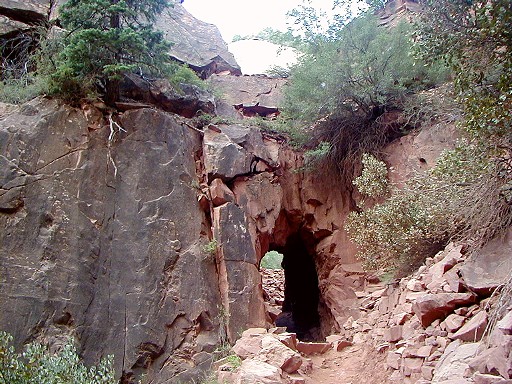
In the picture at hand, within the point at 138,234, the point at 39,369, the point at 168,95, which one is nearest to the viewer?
the point at 39,369

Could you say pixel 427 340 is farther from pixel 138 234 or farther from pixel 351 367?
pixel 138 234

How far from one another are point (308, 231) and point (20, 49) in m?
8.19

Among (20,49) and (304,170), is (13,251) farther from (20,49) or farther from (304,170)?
(304,170)

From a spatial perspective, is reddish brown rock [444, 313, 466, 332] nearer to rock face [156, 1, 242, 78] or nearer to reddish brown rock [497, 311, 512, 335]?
reddish brown rock [497, 311, 512, 335]

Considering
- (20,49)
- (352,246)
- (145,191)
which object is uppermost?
(20,49)

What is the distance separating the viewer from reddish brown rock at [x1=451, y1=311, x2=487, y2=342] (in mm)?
5539

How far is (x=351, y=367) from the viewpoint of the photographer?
8.08 metres

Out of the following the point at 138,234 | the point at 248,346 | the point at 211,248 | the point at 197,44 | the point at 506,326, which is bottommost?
the point at 248,346

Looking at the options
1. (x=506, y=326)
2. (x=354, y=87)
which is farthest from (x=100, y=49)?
(x=506, y=326)

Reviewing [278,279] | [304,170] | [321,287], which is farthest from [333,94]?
[278,279]

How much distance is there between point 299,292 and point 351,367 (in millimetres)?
7587

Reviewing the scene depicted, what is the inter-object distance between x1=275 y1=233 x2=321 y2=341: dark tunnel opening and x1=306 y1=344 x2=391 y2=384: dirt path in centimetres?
479

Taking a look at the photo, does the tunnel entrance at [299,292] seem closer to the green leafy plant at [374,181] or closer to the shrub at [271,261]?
the green leafy plant at [374,181]

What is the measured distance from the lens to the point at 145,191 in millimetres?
9789
